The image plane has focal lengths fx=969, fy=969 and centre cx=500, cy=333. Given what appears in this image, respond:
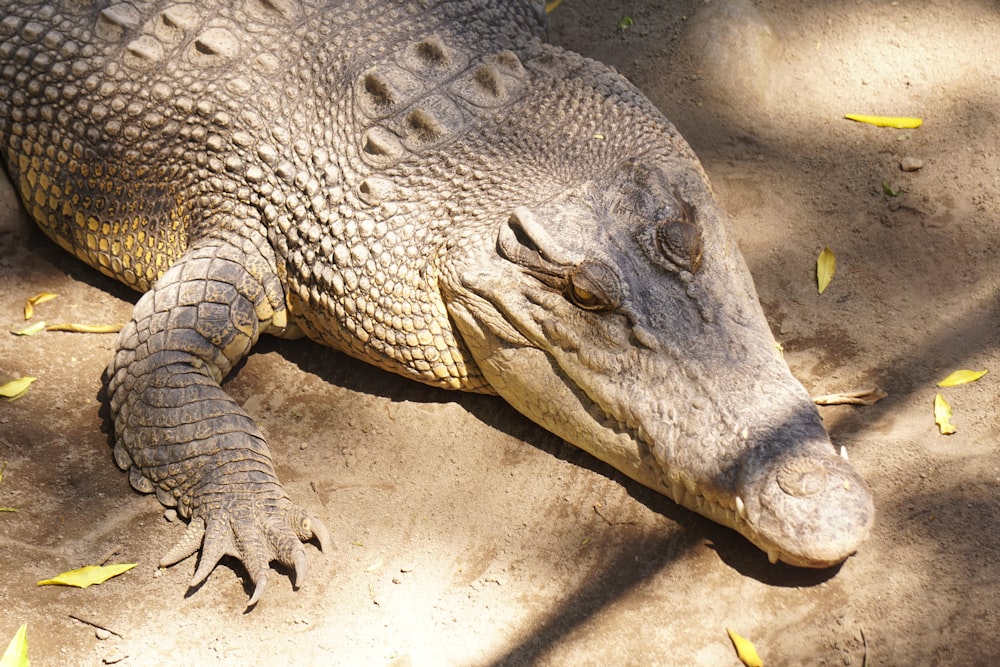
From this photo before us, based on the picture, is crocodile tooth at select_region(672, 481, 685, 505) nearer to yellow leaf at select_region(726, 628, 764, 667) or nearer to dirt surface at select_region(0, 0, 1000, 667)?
dirt surface at select_region(0, 0, 1000, 667)

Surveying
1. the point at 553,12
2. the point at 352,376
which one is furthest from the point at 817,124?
the point at 352,376

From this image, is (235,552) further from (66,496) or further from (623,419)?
(623,419)

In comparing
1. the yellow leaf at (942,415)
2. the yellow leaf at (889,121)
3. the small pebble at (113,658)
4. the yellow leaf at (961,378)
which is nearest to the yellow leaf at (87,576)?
the small pebble at (113,658)

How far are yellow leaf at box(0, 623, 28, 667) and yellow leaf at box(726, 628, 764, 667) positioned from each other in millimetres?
2063

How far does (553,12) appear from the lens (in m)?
5.01

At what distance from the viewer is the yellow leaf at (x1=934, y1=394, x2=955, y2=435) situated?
3.16 metres

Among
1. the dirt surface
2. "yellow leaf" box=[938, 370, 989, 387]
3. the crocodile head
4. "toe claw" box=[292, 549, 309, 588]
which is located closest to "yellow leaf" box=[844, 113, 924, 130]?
the dirt surface

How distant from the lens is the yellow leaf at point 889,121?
14.1ft

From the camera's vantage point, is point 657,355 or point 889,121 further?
point 889,121

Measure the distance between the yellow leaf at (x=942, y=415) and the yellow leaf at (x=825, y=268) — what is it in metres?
0.70

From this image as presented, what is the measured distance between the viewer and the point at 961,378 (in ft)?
10.9

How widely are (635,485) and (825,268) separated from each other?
131 centimetres

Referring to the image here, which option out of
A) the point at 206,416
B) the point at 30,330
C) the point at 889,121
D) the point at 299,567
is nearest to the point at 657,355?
the point at 299,567

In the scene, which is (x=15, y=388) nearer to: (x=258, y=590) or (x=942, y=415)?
(x=258, y=590)
